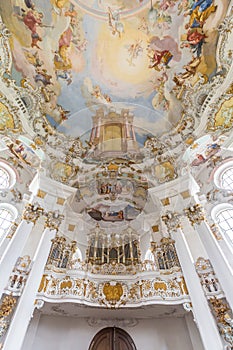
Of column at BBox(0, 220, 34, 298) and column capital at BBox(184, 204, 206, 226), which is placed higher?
column capital at BBox(184, 204, 206, 226)

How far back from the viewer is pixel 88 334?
888 cm

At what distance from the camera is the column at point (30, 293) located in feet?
20.2

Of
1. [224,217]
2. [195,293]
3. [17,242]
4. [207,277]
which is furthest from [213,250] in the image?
[17,242]

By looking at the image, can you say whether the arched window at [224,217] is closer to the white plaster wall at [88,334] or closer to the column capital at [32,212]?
the white plaster wall at [88,334]

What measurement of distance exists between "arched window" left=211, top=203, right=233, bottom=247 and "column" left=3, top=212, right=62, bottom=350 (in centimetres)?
739

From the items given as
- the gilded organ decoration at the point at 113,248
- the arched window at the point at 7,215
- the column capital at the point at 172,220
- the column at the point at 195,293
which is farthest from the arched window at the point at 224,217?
the arched window at the point at 7,215

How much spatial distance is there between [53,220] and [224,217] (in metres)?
7.94

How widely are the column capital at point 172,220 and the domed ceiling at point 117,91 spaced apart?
2333 mm

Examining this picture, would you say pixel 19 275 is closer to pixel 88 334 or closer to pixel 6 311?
pixel 6 311

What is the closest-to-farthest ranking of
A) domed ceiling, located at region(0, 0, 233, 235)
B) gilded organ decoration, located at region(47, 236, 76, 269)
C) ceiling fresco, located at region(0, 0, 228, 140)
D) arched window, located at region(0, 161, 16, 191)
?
gilded organ decoration, located at region(47, 236, 76, 269) → arched window, located at region(0, 161, 16, 191) → ceiling fresco, located at region(0, 0, 228, 140) → domed ceiling, located at region(0, 0, 233, 235)

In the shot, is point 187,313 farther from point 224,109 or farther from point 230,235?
point 224,109

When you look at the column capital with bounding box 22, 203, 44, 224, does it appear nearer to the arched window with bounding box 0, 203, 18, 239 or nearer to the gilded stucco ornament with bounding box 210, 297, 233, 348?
the arched window with bounding box 0, 203, 18, 239

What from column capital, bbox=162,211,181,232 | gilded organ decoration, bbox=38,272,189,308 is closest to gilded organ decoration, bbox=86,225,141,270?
gilded organ decoration, bbox=38,272,189,308

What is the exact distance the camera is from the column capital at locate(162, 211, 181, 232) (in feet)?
31.2
